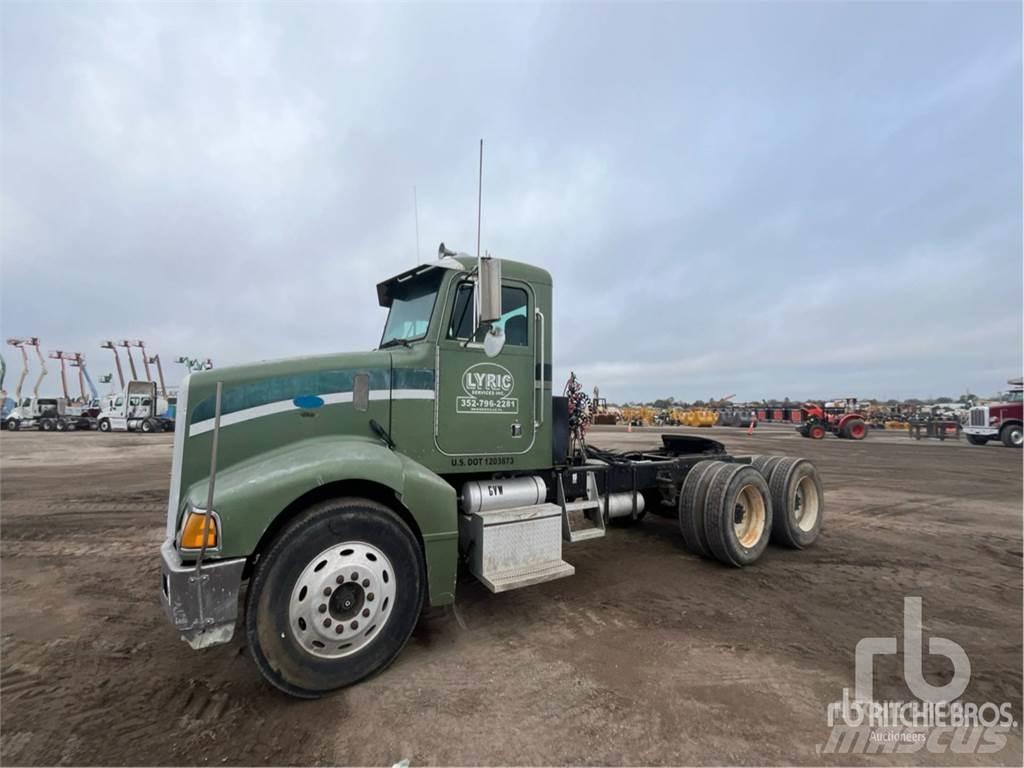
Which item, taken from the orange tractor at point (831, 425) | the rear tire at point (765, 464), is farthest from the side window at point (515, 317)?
the orange tractor at point (831, 425)

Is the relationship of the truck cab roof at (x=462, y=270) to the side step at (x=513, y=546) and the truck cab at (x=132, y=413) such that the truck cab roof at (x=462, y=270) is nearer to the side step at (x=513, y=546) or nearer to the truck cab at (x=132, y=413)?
the side step at (x=513, y=546)

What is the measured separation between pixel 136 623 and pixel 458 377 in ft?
11.1

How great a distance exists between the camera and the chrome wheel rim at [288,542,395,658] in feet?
9.80

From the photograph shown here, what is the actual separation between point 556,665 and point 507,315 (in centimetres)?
283

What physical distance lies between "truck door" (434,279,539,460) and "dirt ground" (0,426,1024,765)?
1.48 metres

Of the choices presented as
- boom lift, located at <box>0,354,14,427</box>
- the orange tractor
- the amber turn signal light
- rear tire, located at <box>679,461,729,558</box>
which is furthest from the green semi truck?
boom lift, located at <box>0,354,14,427</box>

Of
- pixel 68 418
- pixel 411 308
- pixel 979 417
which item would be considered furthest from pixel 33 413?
pixel 979 417

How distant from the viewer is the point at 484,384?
422 centimetres

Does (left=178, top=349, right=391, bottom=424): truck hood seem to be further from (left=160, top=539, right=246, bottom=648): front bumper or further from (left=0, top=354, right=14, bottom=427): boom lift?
(left=0, top=354, right=14, bottom=427): boom lift

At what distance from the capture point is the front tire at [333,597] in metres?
2.88

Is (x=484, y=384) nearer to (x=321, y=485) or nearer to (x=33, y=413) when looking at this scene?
(x=321, y=485)

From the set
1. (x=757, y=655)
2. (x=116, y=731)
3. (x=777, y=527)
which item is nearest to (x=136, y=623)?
(x=116, y=731)

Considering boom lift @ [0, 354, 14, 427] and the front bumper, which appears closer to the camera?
the front bumper

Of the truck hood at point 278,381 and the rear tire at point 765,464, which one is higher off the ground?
the truck hood at point 278,381
